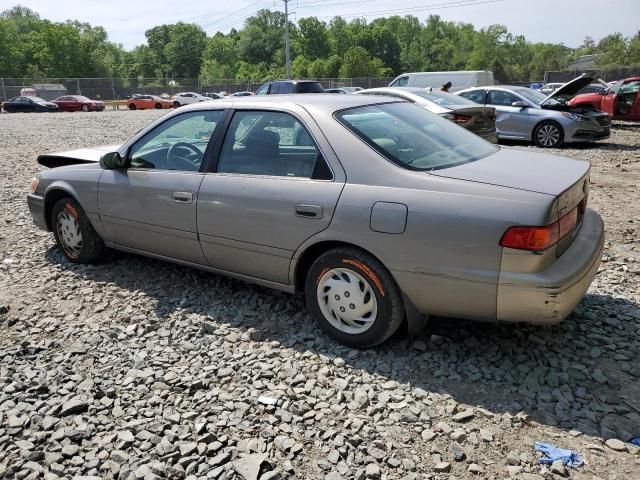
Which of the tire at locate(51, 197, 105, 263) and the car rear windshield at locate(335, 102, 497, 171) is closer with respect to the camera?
the car rear windshield at locate(335, 102, 497, 171)

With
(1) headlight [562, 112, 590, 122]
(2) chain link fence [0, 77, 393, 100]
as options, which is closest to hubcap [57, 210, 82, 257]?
(1) headlight [562, 112, 590, 122]

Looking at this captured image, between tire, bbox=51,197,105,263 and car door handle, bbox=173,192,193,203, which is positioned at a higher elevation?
car door handle, bbox=173,192,193,203

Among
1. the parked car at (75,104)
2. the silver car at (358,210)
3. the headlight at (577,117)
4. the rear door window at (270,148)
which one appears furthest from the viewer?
the parked car at (75,104)

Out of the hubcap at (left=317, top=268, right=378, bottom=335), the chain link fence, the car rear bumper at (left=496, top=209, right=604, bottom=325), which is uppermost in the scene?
the chain link fence

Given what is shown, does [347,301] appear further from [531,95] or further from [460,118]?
[531,95]

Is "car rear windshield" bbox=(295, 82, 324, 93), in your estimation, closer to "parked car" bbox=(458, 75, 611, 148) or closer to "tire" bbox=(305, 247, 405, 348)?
"parked car" bbox=(458, 75, 611, 148)

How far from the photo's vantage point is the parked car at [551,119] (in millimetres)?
12312

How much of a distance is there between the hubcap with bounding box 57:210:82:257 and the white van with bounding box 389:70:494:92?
17.2m

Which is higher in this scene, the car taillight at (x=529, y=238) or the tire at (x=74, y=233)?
the car taillight at (x=529, y=238)

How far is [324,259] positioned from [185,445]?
53.5 inches

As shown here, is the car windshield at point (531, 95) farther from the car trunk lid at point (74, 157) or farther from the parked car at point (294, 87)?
the car trunk lid at point (74, 157)

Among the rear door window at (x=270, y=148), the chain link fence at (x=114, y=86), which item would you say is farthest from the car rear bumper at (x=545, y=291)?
the chain link fence at (x=114, y=86)

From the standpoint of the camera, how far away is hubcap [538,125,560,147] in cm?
1248

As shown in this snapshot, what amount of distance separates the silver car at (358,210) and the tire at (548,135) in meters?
9.61
